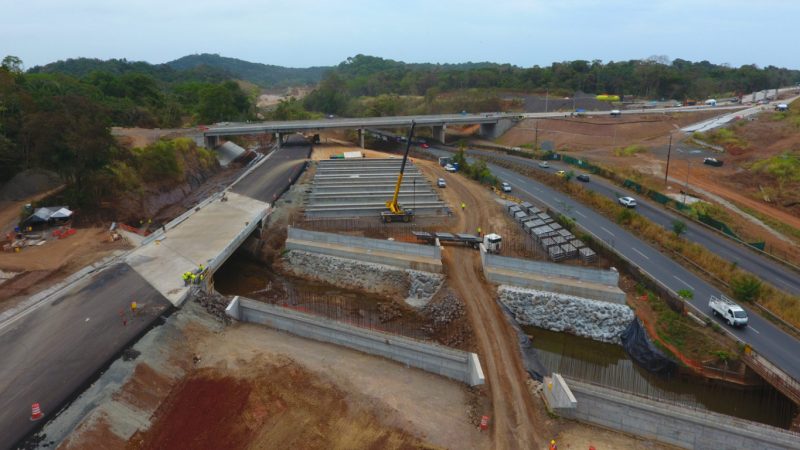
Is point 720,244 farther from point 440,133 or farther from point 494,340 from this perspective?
point 440,133

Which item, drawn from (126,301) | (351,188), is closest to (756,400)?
(126,301)

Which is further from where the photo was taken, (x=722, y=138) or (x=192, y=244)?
(x=722, y=138)

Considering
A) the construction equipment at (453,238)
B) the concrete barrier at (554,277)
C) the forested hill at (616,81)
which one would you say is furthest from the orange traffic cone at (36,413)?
the forested hill at (616,81)

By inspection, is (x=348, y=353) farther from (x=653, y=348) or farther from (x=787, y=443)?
(x=787, y=443)

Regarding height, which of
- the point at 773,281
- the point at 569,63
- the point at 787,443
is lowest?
the point at 787,443

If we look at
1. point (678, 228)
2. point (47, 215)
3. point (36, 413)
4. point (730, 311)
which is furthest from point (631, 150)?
point (36, 413)

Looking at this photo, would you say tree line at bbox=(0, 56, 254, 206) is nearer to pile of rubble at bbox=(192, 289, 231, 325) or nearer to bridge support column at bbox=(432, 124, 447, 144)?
pile of rubble at bbox=(192, 289, 231, 325)
